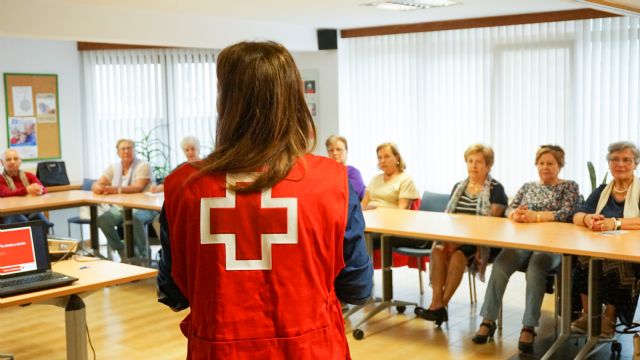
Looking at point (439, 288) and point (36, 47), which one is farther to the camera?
point (36, 47)

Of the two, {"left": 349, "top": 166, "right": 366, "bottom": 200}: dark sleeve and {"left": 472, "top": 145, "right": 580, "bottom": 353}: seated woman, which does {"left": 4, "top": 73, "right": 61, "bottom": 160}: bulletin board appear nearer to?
{"left": 349, "top": 166, "right": 366, "bottom": 200}: dark sleeve

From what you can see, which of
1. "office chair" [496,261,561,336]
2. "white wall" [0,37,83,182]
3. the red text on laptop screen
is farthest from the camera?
"white wall" [0,37,83,182]

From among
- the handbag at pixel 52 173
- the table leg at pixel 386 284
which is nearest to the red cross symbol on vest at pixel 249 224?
the table leg at pixel 386 284

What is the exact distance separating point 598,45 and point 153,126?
5.07 m

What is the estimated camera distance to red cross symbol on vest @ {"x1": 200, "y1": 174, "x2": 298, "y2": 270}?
1.71 meters

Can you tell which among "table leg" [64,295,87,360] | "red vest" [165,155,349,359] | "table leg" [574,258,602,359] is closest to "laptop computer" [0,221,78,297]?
"table leg" [64,295,87,360]

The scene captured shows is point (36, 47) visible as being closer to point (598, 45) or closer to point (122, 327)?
point (122, 327)

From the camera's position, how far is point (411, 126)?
26.6 feet

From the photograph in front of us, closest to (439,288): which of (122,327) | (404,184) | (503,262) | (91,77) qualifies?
(503,262)

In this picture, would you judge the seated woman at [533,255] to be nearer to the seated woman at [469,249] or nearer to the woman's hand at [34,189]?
the seated woman at [469,249]

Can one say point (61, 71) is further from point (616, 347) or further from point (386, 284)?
point (616, 347)

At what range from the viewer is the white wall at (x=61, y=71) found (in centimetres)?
863

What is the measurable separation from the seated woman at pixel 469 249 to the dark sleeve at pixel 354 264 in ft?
11.0

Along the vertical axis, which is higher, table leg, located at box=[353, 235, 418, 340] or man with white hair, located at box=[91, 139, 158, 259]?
man with white hair, located at box=[91, 139, 158, 259]
